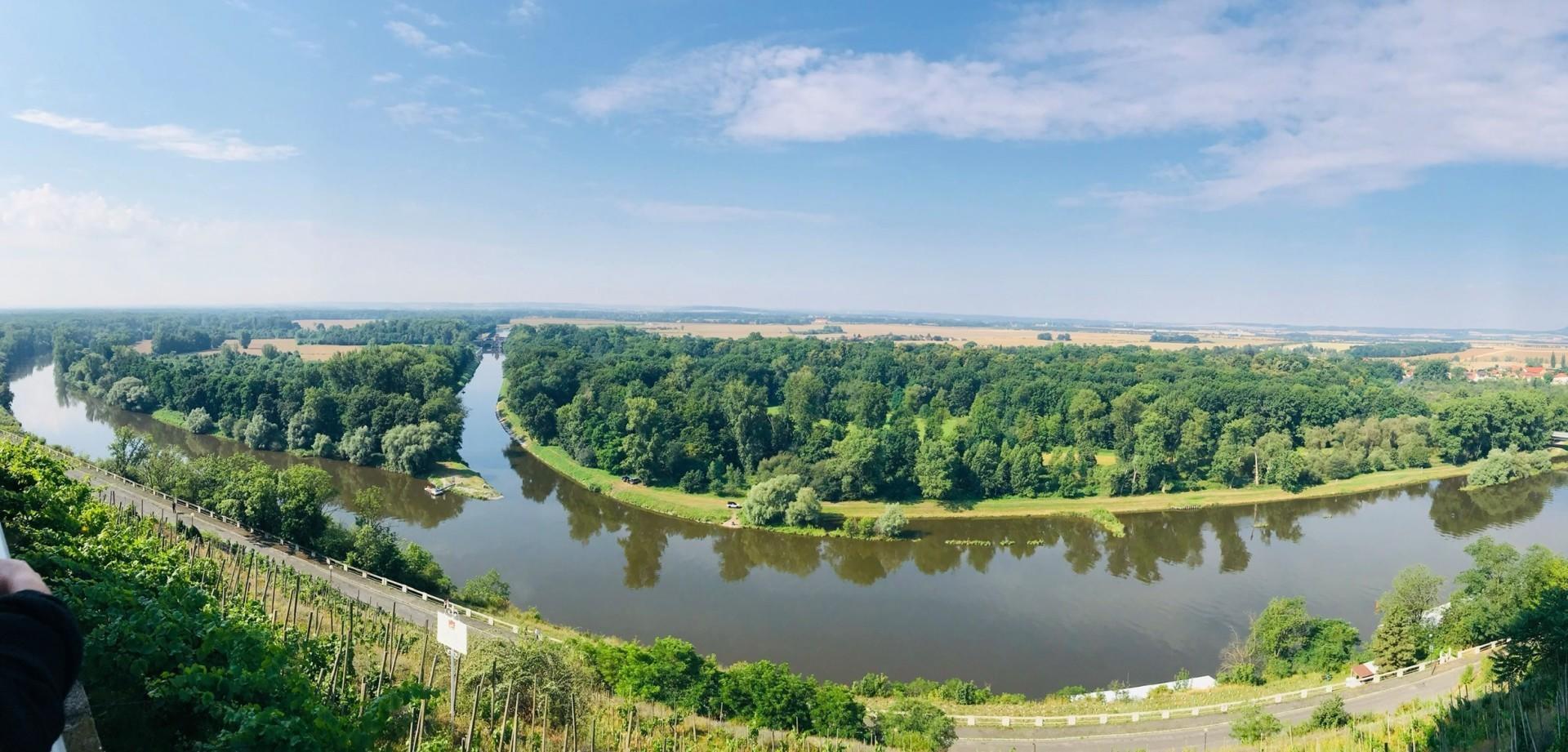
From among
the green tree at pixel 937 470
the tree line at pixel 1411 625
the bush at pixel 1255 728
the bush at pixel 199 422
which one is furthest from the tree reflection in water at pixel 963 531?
the bush at pixel 1255 728

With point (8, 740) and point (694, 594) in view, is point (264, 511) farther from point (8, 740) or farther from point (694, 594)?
point (8, 740)

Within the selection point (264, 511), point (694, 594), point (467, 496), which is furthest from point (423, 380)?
point (694, 594)

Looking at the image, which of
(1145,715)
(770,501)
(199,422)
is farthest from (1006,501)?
(199,422)

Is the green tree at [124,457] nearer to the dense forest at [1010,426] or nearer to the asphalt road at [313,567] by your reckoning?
the asphalt road at [313,567]

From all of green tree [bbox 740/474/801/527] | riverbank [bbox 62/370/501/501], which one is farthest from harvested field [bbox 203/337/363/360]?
green tree [bbox 740/474/801/527]

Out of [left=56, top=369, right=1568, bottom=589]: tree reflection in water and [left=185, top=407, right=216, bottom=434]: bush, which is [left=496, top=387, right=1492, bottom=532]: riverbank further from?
[left=185, top=407, right=216, bottom=434]: bush

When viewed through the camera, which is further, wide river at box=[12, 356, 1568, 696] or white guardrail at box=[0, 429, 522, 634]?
wide river at box=[12, 356, 1568, 696]
